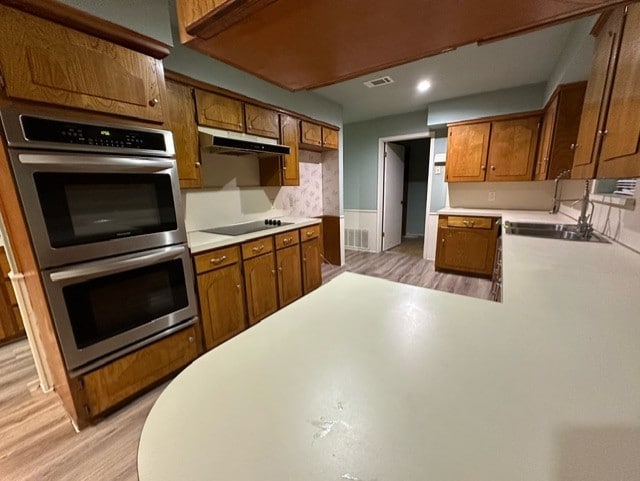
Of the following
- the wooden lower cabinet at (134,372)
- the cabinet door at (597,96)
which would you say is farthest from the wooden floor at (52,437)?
the cabinet door at (597,96)

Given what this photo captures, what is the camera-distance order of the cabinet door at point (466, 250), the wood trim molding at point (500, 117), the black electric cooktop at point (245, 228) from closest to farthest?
the black electric cooktop at point (245, 228) < the wood trim molding at point (500, 117) < the cabinet door at point (466, 250)

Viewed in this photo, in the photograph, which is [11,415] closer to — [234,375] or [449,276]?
[234,375]

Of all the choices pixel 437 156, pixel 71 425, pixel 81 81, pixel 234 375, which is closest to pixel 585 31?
pixel 437 156

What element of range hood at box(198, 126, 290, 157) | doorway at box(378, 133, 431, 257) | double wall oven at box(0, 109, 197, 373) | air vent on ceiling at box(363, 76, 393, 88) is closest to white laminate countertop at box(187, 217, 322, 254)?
double wall oven at box(0, 109, 197, 373)

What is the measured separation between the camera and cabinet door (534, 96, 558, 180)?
2730 mm

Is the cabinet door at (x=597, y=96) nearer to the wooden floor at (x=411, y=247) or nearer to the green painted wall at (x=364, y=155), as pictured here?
the green painted wall at (x=364, y=155)

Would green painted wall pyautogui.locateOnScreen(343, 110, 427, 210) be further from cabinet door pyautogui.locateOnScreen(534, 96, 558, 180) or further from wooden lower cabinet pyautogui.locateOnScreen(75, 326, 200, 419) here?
wooden lower cabinet pyautogui.locateOnScreen(75, 326, 200, 419)

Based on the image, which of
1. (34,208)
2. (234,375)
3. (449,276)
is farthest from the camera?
(449,276)

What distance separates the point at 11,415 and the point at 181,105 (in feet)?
7.56

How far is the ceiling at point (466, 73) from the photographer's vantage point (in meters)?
2.28

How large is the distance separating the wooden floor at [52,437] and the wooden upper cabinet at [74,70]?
1747 mm

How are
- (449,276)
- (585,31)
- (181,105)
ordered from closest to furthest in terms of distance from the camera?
(585,31)
(181,105)
(449,276)

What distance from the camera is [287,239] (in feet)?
8.93

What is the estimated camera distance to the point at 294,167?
121 inches
